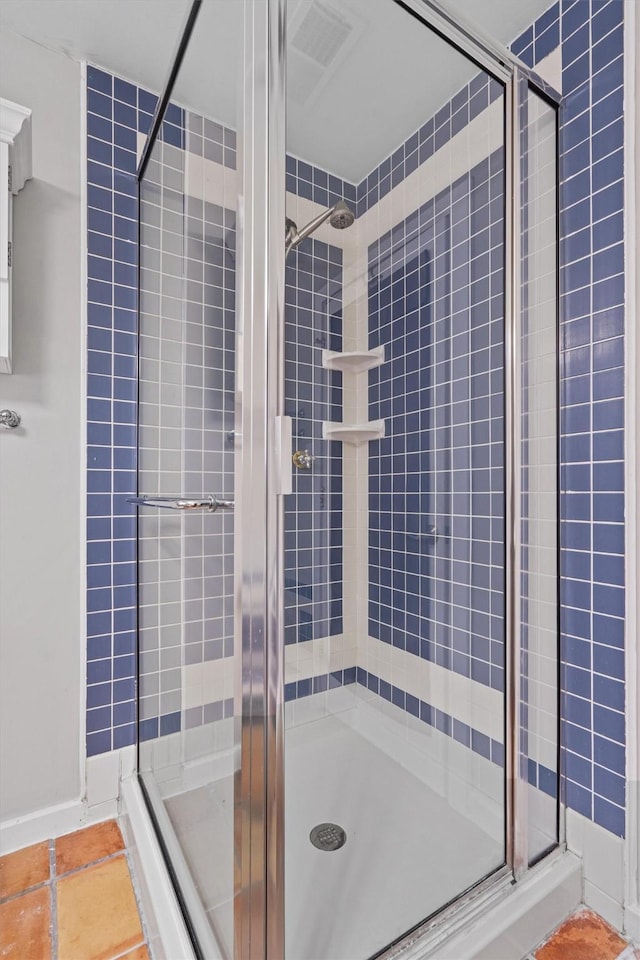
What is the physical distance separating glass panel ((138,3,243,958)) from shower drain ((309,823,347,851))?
0.62 ft

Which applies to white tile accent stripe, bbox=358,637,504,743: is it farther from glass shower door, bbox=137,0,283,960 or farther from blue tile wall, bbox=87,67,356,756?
blue tile wall, bbox=87,67,356,756

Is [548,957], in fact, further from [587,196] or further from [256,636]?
[587,196]

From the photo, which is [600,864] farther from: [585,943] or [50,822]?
[50,822]

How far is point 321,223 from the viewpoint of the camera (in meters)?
0.88

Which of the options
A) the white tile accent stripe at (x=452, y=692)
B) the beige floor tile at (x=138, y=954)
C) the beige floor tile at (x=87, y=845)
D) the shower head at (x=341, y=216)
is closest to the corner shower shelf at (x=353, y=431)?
the shower head at (x=341, y=216)

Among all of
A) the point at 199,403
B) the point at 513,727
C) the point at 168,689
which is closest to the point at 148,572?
the point at 168,689

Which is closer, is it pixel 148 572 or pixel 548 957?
pixel 548 957

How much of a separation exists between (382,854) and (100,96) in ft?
6.78

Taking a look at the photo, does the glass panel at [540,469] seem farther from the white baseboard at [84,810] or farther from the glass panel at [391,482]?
the white baseboard at [84,810]

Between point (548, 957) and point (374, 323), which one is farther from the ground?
point (374, 323)

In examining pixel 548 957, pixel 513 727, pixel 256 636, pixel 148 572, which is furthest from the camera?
pixel 148 572

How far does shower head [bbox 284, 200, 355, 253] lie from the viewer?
80 cm

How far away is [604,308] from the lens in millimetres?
1101

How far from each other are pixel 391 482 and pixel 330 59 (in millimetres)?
787
